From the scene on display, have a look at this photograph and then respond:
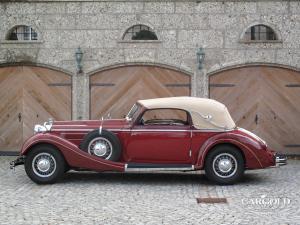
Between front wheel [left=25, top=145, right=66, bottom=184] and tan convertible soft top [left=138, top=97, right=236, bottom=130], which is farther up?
tan convertible soft top [left=138, top=97, right=236, bottom=130]

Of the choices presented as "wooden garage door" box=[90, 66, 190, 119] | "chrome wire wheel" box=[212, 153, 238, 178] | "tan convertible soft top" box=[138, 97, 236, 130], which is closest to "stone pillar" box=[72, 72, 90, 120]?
"wooden garage door" box=[90, 66, 190, 119]

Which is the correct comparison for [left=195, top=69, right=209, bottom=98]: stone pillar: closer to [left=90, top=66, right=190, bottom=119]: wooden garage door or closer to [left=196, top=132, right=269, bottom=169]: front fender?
[left=90, top=66, right=190, bottom=119]: wooden garage door

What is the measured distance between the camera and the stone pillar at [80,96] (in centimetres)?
1527

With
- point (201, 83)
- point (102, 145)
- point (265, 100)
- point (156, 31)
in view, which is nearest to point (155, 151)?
point (102, 145)

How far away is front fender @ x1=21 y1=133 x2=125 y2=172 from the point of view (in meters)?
11.0

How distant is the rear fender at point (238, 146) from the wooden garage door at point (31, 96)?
541 cm

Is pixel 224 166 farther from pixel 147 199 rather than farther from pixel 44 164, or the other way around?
pixel 44 164

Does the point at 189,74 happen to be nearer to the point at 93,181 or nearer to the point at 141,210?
the point at 93,181

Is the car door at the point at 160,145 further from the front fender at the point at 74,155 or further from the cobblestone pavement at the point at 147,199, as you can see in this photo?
the cobblestone pavement at the point at 147,199

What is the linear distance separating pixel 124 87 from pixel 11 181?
184 inches

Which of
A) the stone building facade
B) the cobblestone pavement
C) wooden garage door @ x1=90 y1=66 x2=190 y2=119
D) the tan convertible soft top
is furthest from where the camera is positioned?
wooden garage door @ x1=90 y1=66 x2=190 y2=119

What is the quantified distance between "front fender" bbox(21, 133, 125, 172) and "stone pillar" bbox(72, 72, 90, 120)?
4.27 metres

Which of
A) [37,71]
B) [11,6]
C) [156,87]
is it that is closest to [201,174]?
[156,87]

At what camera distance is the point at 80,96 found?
50.2 feet
